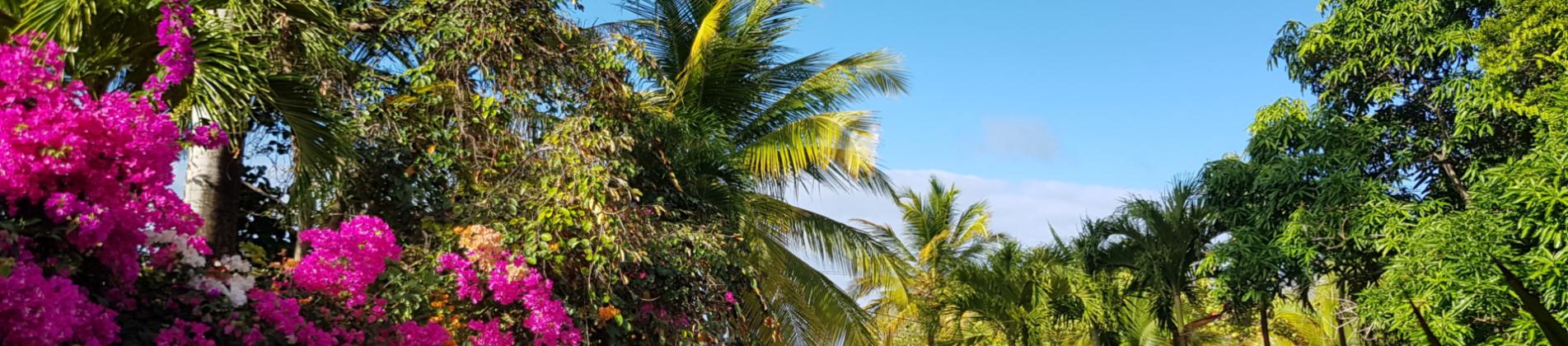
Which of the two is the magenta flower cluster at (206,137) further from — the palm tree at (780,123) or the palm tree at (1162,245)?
the palm tree at (1162,245)

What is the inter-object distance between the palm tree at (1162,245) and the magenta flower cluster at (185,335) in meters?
14.2

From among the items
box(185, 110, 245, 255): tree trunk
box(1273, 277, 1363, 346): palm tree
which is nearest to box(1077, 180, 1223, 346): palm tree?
box(1273, 277, 1363, 346): palm tree

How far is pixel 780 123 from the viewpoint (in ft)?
44.5

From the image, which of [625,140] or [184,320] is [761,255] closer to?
[625,140]

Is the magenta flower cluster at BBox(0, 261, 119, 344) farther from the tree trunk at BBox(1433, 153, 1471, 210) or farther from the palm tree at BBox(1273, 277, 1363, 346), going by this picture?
the palm tree at BBox(1273, 277, 1363, 346)

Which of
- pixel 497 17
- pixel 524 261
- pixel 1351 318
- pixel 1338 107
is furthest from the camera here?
pixel 1338 107

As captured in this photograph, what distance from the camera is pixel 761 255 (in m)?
13.2

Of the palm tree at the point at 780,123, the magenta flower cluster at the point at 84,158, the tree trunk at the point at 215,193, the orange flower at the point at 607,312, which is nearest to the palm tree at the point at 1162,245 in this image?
the palm tree at the point at 780,123

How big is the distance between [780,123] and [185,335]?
965cm

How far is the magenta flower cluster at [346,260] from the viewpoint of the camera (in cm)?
526

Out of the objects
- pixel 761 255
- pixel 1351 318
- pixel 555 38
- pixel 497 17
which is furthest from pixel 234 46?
pixel 1351 318

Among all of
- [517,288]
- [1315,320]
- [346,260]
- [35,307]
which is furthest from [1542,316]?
[1315,320]

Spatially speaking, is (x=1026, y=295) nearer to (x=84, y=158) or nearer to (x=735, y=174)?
(x=735, y=174)

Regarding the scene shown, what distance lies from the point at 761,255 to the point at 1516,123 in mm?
8584
